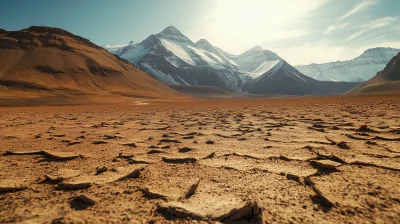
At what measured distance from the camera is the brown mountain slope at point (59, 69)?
170 ft

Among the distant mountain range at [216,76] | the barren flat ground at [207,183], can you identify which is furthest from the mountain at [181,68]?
the barren flat ground at [207,183]

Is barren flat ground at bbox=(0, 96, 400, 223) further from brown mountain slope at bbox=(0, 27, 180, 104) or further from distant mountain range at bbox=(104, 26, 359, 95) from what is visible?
distant mountain range at bbox=(104, 26, 359, 95)

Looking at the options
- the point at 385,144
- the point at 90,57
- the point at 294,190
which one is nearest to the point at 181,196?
the point at 294,190

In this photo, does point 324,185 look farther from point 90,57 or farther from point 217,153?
point 90,57

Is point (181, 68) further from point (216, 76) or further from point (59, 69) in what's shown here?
point (59, 69)

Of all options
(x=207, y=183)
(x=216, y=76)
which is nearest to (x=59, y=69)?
(x=207, y=183)

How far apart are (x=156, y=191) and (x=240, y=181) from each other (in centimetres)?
84

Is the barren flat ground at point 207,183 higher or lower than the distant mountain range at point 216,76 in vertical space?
lower

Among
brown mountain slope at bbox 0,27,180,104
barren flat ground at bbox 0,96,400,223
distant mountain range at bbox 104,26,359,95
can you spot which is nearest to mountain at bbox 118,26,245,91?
distant mountain range at bbox 104,26,359,95

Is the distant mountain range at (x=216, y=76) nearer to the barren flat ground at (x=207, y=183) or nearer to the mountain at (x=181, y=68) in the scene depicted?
the mountain at (x=181, y=68)

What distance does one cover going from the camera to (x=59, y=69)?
2534 inches

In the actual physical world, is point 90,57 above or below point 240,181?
above

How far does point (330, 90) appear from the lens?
586 ft

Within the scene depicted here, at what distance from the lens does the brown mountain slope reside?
51906 mm
